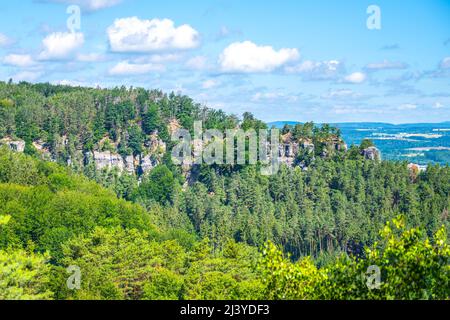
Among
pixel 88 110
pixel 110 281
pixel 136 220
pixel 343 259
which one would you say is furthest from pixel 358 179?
pixel 343 259

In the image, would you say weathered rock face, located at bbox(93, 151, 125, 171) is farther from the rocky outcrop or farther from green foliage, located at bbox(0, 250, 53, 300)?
green foliage, located at bbox(0, 250, 53, 300)

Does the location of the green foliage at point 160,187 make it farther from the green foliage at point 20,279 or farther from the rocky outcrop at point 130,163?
the green foliage at point 20,279

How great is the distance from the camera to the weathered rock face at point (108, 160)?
180m

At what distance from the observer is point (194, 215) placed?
133 meters

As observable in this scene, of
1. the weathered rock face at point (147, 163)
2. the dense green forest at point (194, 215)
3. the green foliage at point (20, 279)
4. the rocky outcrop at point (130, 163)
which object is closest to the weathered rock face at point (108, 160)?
the dense green forest at point (194, 215)

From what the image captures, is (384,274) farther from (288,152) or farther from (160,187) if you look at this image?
(288,152)

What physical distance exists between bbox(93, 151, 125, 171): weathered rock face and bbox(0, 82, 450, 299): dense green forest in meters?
0.34

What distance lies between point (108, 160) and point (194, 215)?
5610cm

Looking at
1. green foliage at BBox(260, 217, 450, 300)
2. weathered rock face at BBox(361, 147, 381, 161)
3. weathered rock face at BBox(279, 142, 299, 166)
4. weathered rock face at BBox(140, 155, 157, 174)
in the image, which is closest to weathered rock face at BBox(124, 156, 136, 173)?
weathered rock face at BBox(140, 155, 157, 174)

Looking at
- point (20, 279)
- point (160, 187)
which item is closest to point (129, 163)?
point (160, 187)

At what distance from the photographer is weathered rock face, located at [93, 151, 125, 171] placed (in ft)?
591

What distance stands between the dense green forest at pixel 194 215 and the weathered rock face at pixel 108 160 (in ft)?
1.10
